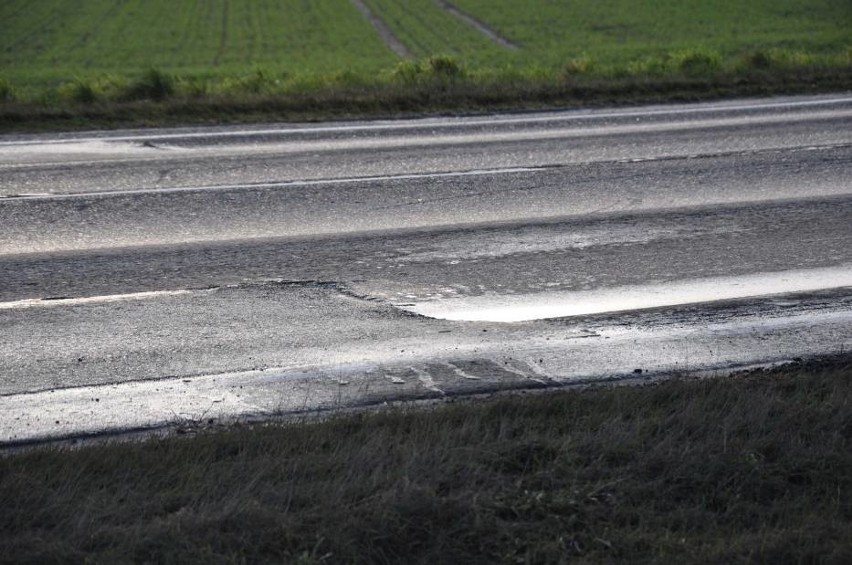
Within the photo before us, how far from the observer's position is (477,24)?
4369 centimetres

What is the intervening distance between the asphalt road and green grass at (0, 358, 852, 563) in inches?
26.4

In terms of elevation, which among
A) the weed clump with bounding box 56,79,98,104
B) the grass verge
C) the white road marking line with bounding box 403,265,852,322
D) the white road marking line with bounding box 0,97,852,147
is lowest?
the white road marking line with bounding box 403,265,852,322

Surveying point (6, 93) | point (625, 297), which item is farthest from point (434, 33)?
point (625, 297)

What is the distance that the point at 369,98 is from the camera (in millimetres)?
13594

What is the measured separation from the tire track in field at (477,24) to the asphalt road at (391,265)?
2628 cm

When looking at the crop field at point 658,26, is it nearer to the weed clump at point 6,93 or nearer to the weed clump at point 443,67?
the weed clump at point 443,67

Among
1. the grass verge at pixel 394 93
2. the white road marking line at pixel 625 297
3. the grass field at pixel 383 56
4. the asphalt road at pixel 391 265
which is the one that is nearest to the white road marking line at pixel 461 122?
the asphalt road at pixel 391 265

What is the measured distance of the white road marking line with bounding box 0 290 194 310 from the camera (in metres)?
6.29

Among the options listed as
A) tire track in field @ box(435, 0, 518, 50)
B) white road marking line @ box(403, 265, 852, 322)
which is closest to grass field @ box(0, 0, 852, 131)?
tire track in field @ box(435, 0, 518, 50)

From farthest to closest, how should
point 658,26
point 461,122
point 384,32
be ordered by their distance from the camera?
point 384,32 < point 658,26 < point 461,122

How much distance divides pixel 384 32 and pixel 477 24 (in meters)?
4.26

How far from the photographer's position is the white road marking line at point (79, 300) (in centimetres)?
629

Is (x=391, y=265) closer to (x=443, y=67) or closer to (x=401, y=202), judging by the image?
(x=401, y=202)

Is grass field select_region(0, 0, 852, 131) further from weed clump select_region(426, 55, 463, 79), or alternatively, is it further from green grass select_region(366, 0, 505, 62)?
green grass select_region(366, 0, 505, 62)
